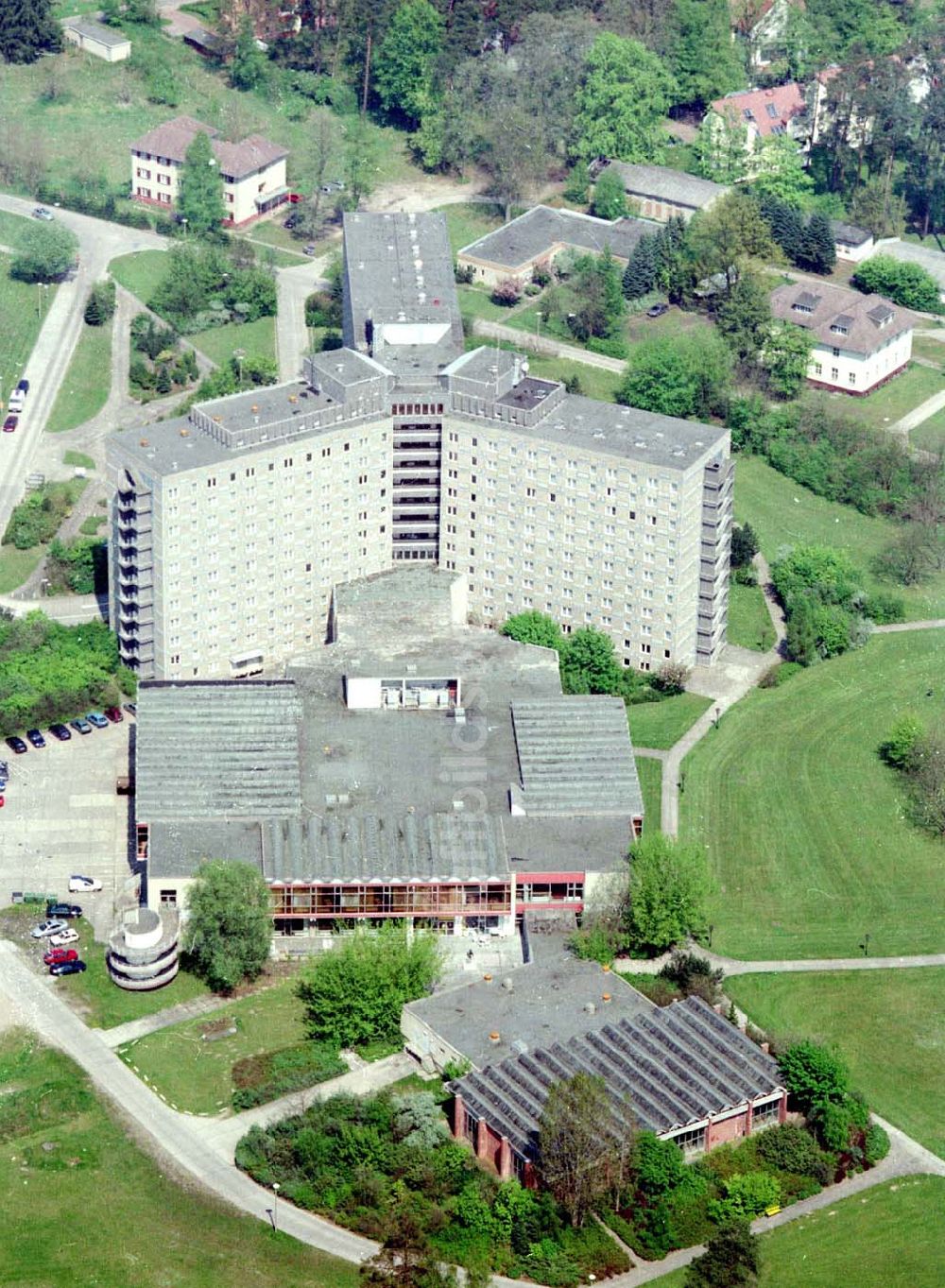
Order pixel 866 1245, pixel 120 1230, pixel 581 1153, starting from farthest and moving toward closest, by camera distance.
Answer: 1. pixel 866 1245
2. pixel 581 1153
3. pixel 120 1230

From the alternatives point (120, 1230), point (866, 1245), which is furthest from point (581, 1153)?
point (120, 1230)

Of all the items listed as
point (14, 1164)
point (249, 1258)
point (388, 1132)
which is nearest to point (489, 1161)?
point (388, 1132)

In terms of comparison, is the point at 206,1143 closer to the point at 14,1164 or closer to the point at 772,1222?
the point at 14,1164

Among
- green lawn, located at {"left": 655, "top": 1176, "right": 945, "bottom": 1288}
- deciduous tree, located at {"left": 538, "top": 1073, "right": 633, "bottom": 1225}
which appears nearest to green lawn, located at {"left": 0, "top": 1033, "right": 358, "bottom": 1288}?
deciduous tree, located at {"left": 538, "top": 1073, "right": 633, "bottom": 1225}

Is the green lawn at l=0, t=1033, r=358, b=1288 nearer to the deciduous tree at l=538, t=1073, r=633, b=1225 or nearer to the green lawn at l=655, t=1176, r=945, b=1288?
the deciduous tree at l=538, t=1073, r=633, b=1225

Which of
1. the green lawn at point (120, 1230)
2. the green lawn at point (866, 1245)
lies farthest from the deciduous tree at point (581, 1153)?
the green lawn at point (120, 1230)

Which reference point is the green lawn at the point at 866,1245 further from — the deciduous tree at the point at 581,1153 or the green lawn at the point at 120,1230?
the green lawn at the point at 120,1230

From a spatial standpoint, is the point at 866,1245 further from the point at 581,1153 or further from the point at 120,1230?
the point at 120,1230
